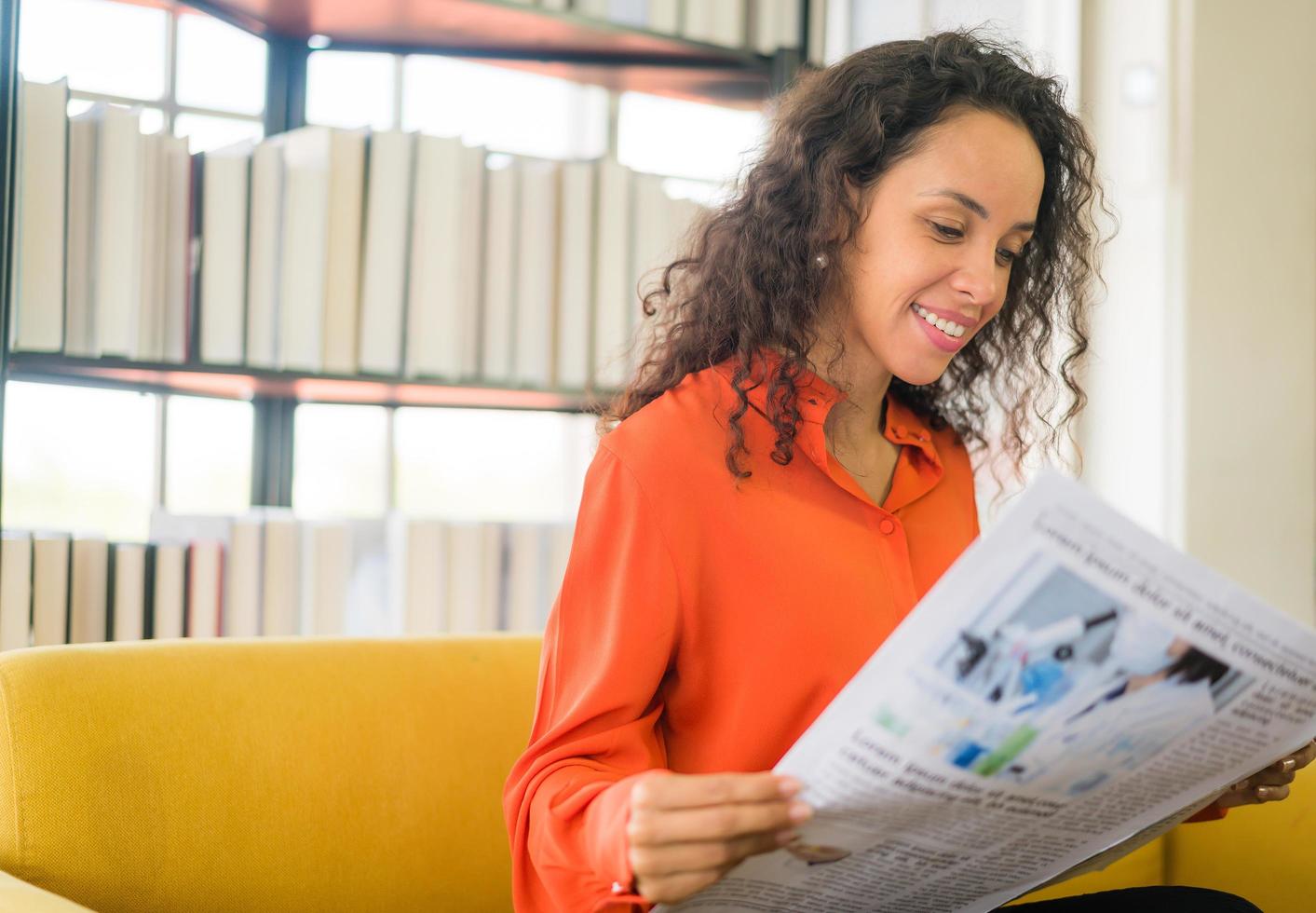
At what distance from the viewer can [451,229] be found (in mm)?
1690

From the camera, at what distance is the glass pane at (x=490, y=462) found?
2.14 m

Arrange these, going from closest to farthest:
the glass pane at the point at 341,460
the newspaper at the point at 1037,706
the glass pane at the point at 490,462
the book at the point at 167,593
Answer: the newspaper at the point at 1037,706 → the book at the point at 167,593 → the glass pane at the point at 341,460 → the glass pane at the point at 490,462

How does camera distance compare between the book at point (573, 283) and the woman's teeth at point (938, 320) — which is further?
the book at point (573, 283)

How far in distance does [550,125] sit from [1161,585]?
183cm

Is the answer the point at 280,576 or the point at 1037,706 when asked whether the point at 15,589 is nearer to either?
the point at 280,576

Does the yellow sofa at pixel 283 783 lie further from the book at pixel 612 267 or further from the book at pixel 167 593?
the book at pixel 612 267

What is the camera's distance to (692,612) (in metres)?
0.94

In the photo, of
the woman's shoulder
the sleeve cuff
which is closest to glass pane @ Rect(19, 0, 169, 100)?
the woman's shoulder

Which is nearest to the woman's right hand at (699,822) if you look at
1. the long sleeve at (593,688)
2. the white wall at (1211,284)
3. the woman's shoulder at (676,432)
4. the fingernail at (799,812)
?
the fingernail at (799,812)

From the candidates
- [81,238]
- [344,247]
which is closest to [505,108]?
[344,247]

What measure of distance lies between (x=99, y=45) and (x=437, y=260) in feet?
2.13

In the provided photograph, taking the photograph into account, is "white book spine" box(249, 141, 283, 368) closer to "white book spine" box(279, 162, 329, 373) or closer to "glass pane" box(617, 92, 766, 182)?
"white book spine" box(279, 162, 329, 373)

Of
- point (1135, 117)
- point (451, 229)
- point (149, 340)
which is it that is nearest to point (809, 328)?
point (451, 229)

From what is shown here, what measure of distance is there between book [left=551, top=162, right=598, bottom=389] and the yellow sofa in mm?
497
